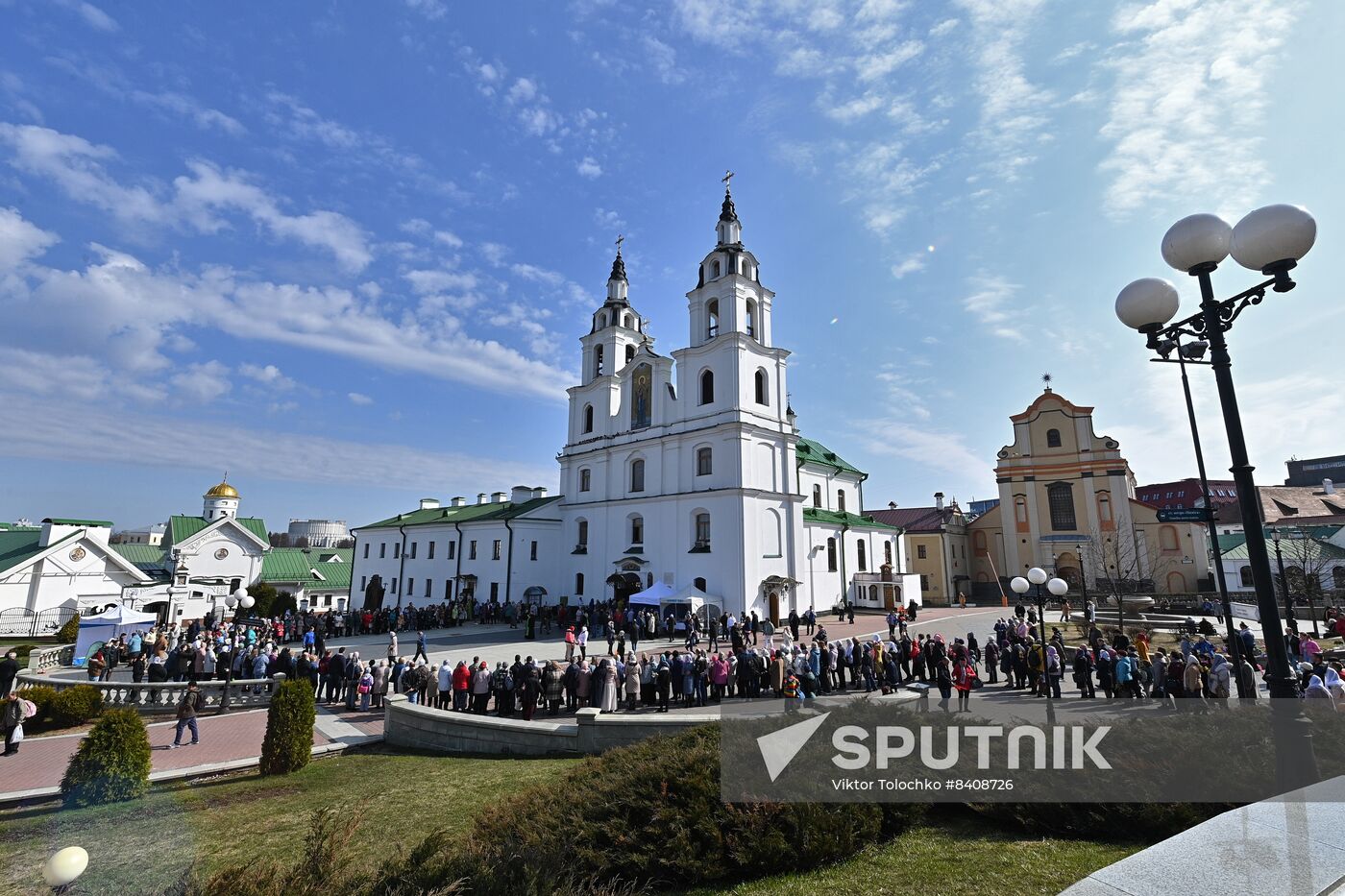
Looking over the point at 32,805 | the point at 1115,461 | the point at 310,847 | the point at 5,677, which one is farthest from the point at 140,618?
the point at 1115,461

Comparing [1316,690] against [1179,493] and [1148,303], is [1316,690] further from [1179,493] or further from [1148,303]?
[1179,493]

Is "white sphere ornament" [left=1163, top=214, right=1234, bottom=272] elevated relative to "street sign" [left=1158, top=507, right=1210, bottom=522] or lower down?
elevated

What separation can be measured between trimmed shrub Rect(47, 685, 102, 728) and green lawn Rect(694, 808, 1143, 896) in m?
16.8

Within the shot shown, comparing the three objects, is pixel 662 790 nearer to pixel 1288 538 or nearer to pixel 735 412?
pixel 735 412

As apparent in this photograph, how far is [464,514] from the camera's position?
48.0m

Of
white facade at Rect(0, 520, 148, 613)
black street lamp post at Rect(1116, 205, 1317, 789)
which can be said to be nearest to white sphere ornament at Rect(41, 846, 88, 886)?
black street lamp post at Rect(1116, 205, 1317, 789)

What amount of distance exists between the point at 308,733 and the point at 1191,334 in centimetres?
1366

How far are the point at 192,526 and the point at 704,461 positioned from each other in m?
45.0

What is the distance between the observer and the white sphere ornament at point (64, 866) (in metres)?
3.12

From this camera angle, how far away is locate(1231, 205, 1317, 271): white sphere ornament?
4977 mm

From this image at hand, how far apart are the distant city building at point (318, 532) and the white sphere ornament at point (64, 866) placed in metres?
141

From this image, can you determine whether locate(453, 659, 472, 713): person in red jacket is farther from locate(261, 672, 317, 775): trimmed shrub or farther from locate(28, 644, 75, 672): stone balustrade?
locate(28, 644, 75, 672): stone balustrade

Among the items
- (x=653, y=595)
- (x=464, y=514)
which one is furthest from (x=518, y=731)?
(x=464, y=514)

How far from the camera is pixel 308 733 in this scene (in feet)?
36.1
